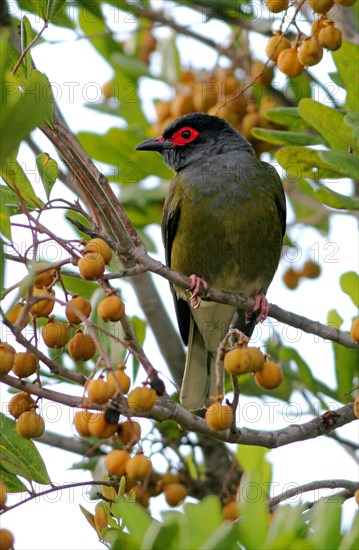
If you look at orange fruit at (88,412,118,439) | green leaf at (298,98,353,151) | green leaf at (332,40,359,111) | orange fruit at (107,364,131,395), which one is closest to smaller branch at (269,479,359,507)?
orange fruit at (88,412,118,439)

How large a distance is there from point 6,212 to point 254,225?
8.40 ft

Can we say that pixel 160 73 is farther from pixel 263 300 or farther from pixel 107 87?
pixel 263 300

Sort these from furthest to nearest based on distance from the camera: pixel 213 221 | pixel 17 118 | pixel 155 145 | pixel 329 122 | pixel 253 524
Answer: pixel 155 145 < pixel 213 221 < pixel 329 122 < pixel 253 524 < pixel 17 118

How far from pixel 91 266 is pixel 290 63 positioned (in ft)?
5.39

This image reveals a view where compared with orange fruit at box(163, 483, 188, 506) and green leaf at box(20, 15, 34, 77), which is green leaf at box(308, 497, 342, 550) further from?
orange fruit at box(163, 483, 188, 506)

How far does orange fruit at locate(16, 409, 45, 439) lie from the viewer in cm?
300

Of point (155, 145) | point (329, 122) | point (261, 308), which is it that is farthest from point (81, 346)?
point (155, 145)

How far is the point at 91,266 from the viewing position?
292 cm

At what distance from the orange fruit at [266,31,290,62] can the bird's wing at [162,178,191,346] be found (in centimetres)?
140

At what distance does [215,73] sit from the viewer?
6.00 m

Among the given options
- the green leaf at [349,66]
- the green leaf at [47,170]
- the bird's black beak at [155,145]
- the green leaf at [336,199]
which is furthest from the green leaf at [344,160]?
the bird's black beak at [155,145]

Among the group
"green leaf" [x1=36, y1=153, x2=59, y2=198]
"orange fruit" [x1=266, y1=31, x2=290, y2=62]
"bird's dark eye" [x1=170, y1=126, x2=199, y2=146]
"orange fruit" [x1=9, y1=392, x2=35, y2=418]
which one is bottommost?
"orange fruit" [x1=9, y1=392, x2=35, y2=418]

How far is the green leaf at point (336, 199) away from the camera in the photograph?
3783 millimetres

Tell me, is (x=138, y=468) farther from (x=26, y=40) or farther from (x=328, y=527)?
(x=26, y=40)
